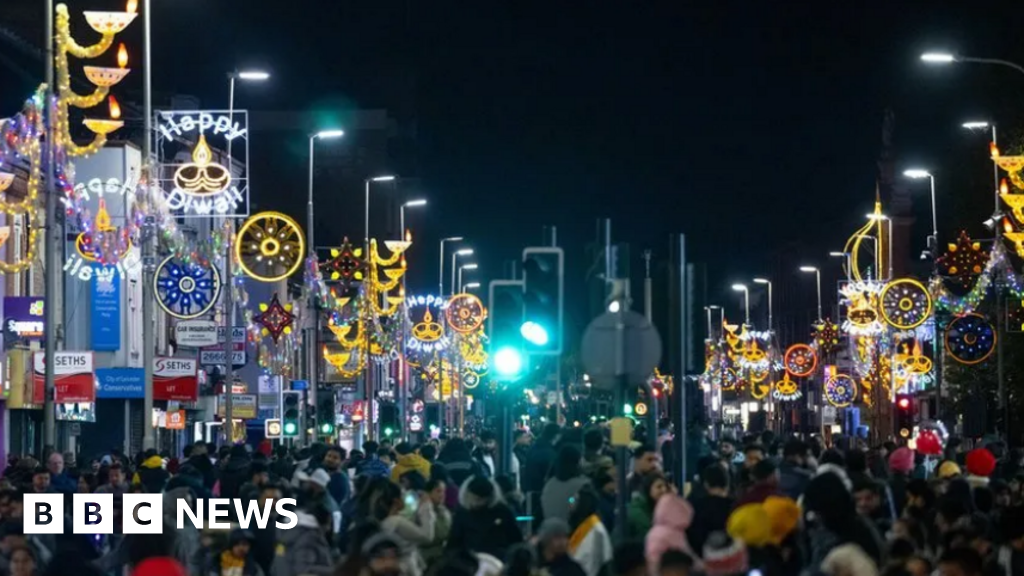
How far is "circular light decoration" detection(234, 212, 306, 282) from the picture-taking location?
42344mm

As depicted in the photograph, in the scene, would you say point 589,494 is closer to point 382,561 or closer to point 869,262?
point 382,561

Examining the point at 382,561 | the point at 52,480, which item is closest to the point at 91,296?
the point at 52,480

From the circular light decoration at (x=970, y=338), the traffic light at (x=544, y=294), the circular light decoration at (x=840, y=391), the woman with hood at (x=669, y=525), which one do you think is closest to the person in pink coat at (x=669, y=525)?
the woman with hood at (x=669, y=525)

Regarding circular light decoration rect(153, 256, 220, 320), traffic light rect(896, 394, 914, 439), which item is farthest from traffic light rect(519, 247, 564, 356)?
traffic light rect(896, 394, 914, 439)

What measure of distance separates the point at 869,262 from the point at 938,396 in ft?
164

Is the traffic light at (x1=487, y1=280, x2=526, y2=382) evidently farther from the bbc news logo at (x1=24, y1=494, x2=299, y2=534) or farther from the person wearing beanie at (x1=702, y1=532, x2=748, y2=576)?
the person wearing beanie at (x1=702, y1=532, x2=748, y2=576)

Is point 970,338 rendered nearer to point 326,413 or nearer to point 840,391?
point 326,413

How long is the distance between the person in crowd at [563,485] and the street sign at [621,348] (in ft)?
9.21

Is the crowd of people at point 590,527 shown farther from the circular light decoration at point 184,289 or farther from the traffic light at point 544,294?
the circular light decoration at point 184,289

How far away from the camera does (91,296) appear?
189 ft

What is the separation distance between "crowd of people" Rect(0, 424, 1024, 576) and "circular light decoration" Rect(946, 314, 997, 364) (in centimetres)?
2224

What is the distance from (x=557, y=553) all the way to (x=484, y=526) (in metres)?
2.95

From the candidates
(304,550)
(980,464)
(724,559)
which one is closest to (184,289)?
(980,464)

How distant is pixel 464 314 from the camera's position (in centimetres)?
6850
